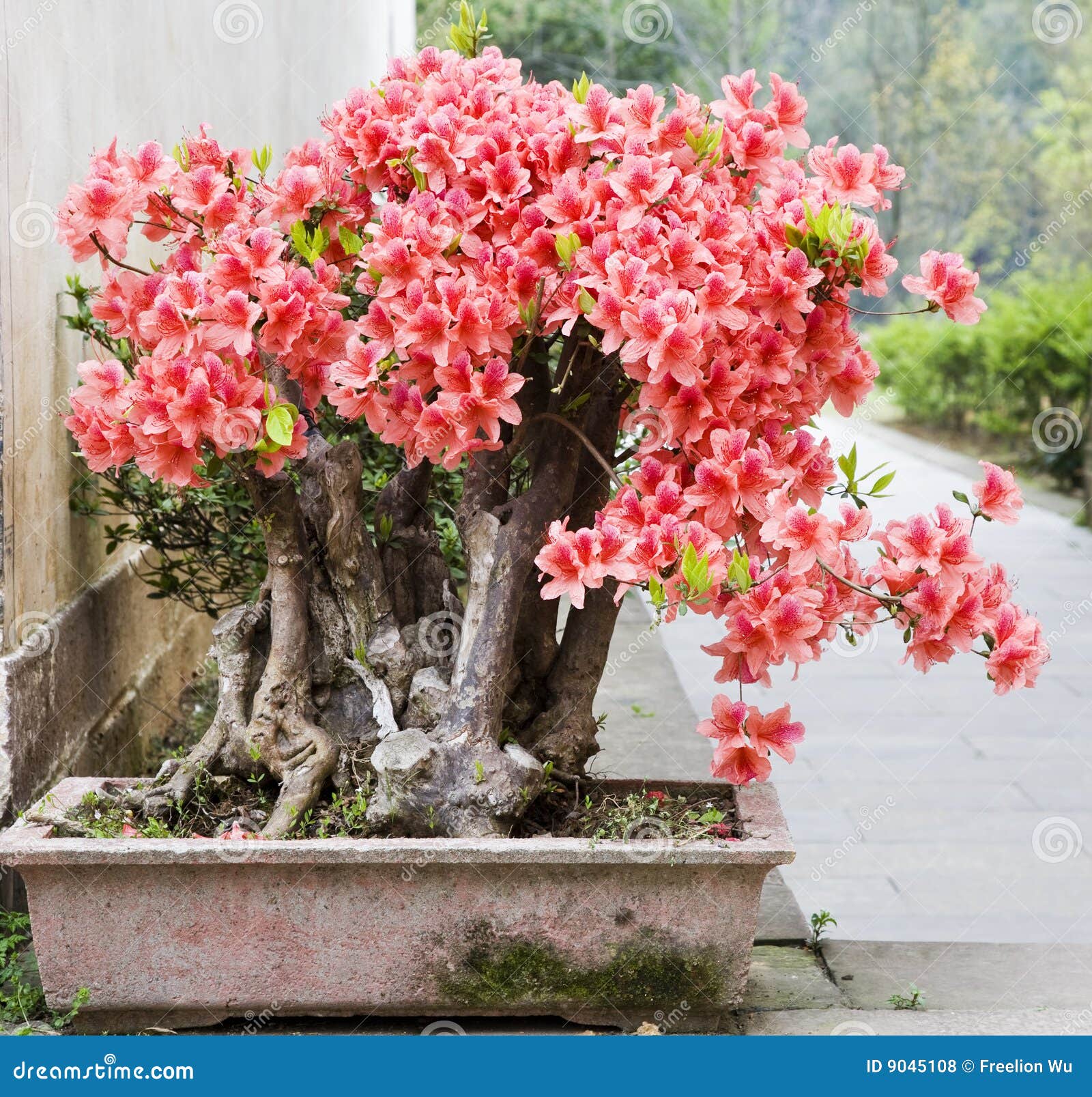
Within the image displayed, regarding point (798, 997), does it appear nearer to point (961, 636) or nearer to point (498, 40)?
point (961, 636)

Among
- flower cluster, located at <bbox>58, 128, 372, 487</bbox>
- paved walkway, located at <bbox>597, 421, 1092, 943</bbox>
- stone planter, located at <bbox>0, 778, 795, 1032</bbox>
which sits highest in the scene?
flower cluster, located at <bbox>58, 128, 372, 487</bbox>

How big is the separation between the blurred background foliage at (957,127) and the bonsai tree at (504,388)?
7.43 metres

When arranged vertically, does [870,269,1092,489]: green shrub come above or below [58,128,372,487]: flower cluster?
below

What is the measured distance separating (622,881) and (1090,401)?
8.07 meters

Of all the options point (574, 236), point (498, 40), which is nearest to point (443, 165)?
point (574, 236)

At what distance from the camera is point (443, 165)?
2354 millimetres

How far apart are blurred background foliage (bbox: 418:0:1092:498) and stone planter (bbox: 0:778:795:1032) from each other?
302 inches

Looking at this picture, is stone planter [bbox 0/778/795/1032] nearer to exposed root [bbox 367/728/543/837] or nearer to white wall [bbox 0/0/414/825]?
exposed root [bbox 367/728/543/837]

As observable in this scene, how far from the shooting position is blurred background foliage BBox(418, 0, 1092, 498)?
12.4 meters

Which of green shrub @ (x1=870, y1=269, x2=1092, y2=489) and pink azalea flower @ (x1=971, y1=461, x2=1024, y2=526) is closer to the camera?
pink azalea flower @ (x1=971, y1=461, x2=1024, y2=526)

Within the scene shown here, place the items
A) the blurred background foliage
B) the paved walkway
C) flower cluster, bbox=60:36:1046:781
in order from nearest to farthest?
1. flower cluster, bbox=60:36:1046:781
2. the paved walkway
3. the blurred background foliage

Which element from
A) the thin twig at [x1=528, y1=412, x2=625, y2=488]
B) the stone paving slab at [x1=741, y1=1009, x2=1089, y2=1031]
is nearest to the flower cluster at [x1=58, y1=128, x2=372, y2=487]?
the thin twig at [x1=528, y1=412, x2=625, y2=488]

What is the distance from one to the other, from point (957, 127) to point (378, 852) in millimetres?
23318

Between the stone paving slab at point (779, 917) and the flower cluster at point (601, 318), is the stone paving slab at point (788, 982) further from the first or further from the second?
the flower cluster at point (601, 318)
